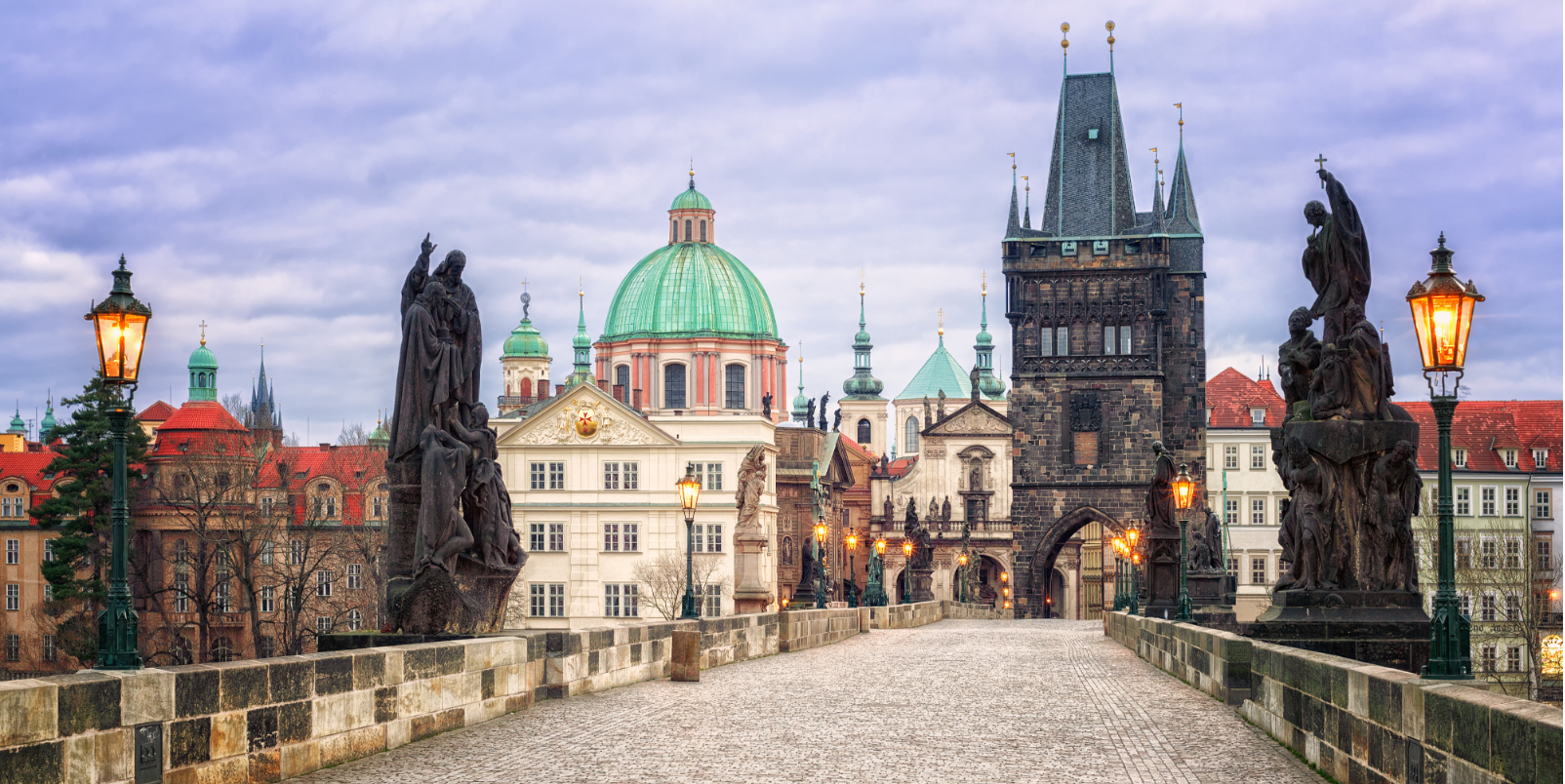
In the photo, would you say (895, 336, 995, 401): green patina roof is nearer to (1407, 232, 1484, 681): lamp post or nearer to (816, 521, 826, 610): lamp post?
(816, 521, 826, 610): lamp post

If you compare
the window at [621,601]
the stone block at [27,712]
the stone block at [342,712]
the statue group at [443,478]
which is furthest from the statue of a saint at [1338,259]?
the window at [621,601]

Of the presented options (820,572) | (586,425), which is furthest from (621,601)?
(820,572)

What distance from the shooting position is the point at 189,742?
9484 millimetres

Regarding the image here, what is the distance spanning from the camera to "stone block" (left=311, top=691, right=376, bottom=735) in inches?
437

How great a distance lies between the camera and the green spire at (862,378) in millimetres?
164625

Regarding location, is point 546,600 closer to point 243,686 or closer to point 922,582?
point 922,582

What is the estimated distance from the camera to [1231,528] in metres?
86.1

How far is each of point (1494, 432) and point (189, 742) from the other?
79741 mm

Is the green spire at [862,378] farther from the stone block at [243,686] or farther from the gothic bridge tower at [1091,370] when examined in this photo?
the stone block at [243,686]

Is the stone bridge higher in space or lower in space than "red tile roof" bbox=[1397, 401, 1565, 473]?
lower

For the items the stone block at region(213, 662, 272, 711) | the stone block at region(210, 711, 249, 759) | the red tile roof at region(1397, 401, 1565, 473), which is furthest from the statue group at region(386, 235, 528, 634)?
the red tile roof at region(1397, 401, 1565, 473)

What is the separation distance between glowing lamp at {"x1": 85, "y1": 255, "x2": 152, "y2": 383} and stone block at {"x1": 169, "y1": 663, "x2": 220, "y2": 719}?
93.0 inches

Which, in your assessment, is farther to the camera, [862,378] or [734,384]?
[862,378]

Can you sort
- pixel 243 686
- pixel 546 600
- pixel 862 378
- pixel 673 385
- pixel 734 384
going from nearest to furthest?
pixel 243 686 → pixel 546 600 → pixel 734 384 → pixel 673 385 → pixel 862 378
